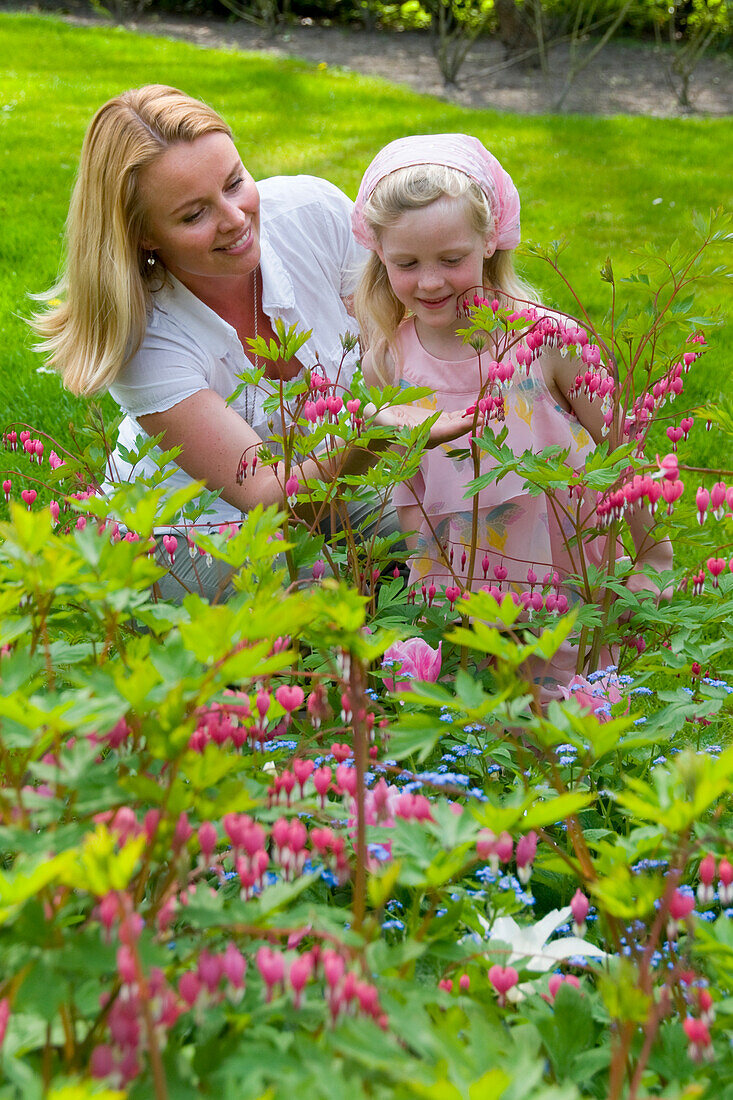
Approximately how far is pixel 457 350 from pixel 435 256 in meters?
0.42

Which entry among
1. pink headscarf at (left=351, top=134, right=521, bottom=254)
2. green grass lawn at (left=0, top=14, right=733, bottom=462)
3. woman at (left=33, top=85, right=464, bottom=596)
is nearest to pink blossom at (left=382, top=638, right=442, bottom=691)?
woman at (left=33, top=85, right=464, bottom=596)

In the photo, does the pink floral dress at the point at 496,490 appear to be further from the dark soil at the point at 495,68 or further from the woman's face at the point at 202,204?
the dark soil at the point at 495,68

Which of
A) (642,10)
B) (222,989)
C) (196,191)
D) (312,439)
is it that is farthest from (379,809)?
(642,10)

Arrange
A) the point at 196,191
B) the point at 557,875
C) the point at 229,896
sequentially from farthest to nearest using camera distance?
the point at 196,191 → the point at 557,875 → the point at 229,896

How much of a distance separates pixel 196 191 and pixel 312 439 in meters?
1.38

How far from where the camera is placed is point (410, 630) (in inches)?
81.6

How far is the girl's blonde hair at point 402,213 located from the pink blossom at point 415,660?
2.90ft

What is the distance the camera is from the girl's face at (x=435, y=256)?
2715 millimetres

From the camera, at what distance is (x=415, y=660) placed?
2102 millimetres

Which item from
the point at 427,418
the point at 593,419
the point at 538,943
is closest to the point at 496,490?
the point at 593,419

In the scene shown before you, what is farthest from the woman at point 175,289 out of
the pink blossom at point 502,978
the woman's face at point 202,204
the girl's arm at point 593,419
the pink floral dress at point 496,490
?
the pink blossom at point 502,978

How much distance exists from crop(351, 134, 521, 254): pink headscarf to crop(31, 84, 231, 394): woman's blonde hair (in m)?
0.59

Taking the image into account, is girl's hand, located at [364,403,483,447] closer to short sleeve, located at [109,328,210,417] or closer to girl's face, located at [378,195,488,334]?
girl's face, located at [378,195,488,334]

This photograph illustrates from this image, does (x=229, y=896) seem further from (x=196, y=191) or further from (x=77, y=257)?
(x=77, y=257)
